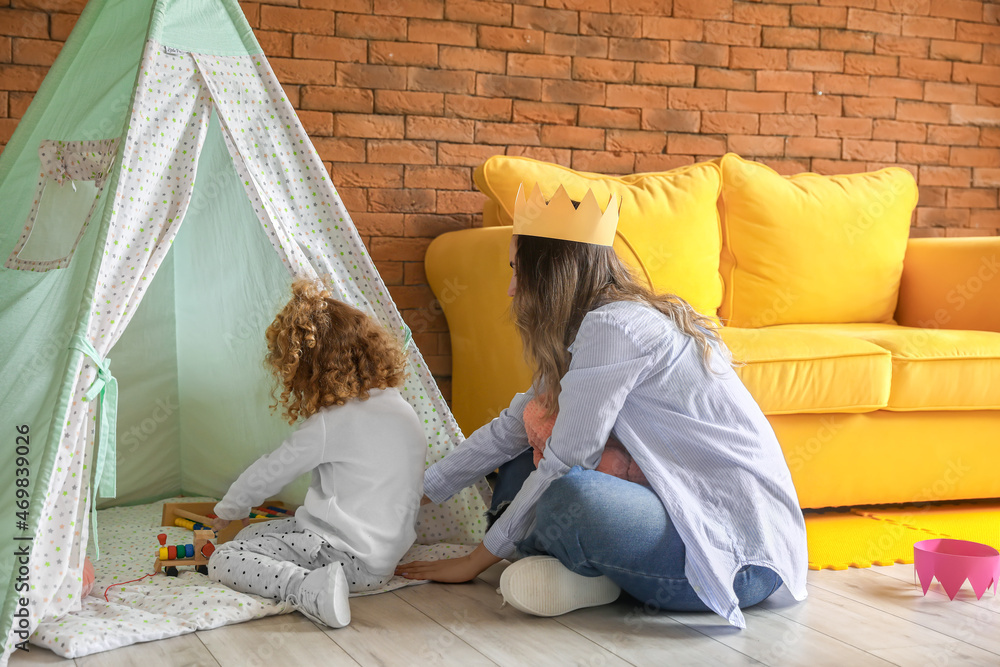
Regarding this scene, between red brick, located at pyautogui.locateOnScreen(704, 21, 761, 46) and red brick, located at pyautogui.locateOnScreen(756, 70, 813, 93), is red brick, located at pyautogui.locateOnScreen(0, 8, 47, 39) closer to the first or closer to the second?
red brick, located at pyautogui.locateOnScreen(704, 21, 761, 46)

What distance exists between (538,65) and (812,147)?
1.03 m

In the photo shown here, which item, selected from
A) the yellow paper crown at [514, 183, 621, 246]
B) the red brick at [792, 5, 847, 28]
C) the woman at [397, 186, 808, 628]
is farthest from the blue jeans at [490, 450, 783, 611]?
the red brick at [792, 5, 847, 28]

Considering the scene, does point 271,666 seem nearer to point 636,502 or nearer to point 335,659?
point 335,659

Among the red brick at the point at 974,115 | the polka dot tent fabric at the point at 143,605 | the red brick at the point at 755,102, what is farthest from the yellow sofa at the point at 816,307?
the polka dot tent fabric at the point at 143,605

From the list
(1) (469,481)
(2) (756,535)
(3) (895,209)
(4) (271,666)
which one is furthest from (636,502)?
(3) (895,209)

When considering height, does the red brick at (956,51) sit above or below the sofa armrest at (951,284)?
above

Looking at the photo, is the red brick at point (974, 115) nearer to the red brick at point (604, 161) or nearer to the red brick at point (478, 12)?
the red brick at point (604, 161)

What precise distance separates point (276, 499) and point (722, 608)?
46.7 inches

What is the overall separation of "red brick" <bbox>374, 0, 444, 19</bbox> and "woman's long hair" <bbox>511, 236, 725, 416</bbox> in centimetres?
139

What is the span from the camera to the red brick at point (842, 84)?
324cm

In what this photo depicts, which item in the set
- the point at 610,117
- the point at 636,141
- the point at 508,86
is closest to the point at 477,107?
the point at 508,86

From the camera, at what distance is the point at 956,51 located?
337 centimetres

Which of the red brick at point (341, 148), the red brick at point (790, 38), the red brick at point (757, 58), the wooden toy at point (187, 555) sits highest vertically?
the red brick at point (790, 38)

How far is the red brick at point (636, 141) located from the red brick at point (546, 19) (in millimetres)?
355
